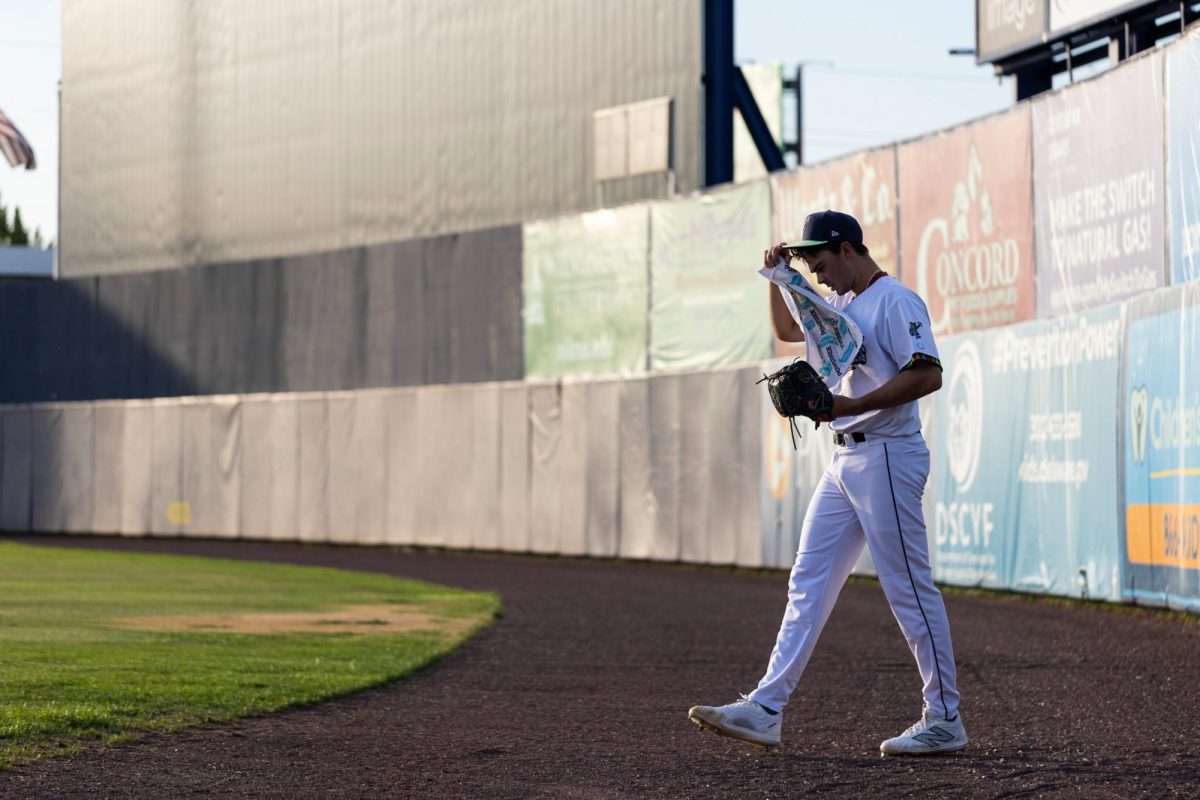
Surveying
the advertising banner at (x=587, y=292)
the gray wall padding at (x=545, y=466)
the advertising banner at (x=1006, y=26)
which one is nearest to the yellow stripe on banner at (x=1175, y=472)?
the advertising banner at (x=1006, y=26)

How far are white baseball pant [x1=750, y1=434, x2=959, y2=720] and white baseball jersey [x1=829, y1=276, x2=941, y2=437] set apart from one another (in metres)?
0.07

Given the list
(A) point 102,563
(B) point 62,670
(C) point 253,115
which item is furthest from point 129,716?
(C) point 253,115

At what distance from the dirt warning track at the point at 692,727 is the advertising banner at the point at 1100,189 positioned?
293 centimetres

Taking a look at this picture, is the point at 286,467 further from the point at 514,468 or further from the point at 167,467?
the point at 514,468

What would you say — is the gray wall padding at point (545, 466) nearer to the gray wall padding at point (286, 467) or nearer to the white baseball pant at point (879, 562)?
the gray wall padding at point (286, 467)

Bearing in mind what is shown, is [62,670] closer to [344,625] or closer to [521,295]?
[344,625]

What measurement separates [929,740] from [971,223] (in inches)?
487

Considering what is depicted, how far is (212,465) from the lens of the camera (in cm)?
3266

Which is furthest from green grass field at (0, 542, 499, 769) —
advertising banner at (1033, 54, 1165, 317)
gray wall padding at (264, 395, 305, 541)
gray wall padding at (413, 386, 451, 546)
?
gray wall padding at (264, 395, 305, 541)

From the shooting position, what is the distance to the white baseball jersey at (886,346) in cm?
682

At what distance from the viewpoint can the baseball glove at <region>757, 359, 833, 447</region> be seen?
6.76m

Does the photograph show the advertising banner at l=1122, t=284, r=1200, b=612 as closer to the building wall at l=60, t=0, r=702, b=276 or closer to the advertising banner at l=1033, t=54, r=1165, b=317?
the advertising banner at l=1033, t=54, r=1165, b=317

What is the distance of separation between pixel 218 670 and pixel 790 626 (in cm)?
434

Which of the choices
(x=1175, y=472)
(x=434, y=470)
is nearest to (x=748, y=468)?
(x=434, y=470)
